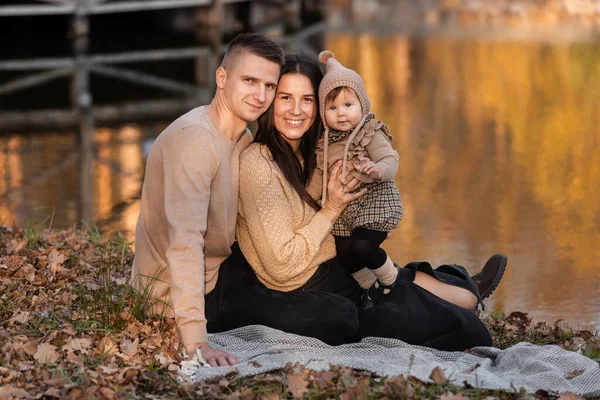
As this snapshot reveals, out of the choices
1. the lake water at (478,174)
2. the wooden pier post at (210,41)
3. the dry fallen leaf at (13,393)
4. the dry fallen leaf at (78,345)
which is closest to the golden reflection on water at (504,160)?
the lake water at (478,174)

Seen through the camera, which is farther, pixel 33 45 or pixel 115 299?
pixel 33 45

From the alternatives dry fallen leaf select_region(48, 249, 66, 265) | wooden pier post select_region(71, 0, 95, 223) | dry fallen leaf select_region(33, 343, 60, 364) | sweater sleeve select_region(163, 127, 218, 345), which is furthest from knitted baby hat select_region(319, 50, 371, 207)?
wooden pier post select_region(71, 0, 95, 223)

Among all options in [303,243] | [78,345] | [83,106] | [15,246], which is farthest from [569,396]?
[83,106]

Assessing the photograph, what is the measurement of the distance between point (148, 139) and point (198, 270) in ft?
25.2

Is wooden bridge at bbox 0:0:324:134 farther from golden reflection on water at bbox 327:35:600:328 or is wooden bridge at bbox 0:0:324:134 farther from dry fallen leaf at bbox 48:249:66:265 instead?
dry fallen leaf at bbox 48:249:66:265

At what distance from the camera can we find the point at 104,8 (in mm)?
17438

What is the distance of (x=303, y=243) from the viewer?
5.12m

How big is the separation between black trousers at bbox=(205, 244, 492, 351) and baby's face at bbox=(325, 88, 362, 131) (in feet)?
2.36

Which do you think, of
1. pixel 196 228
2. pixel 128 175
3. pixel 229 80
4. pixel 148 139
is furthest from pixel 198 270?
pixel 148 139

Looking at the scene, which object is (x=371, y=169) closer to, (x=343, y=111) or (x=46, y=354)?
(x=343, y=111)

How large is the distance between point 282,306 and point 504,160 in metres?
6.62

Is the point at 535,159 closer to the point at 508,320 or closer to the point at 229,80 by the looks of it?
the point at 508,320

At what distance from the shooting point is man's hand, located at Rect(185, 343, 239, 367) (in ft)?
15.5

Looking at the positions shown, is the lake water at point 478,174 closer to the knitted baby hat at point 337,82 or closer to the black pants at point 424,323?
the black pants at point 424,323
